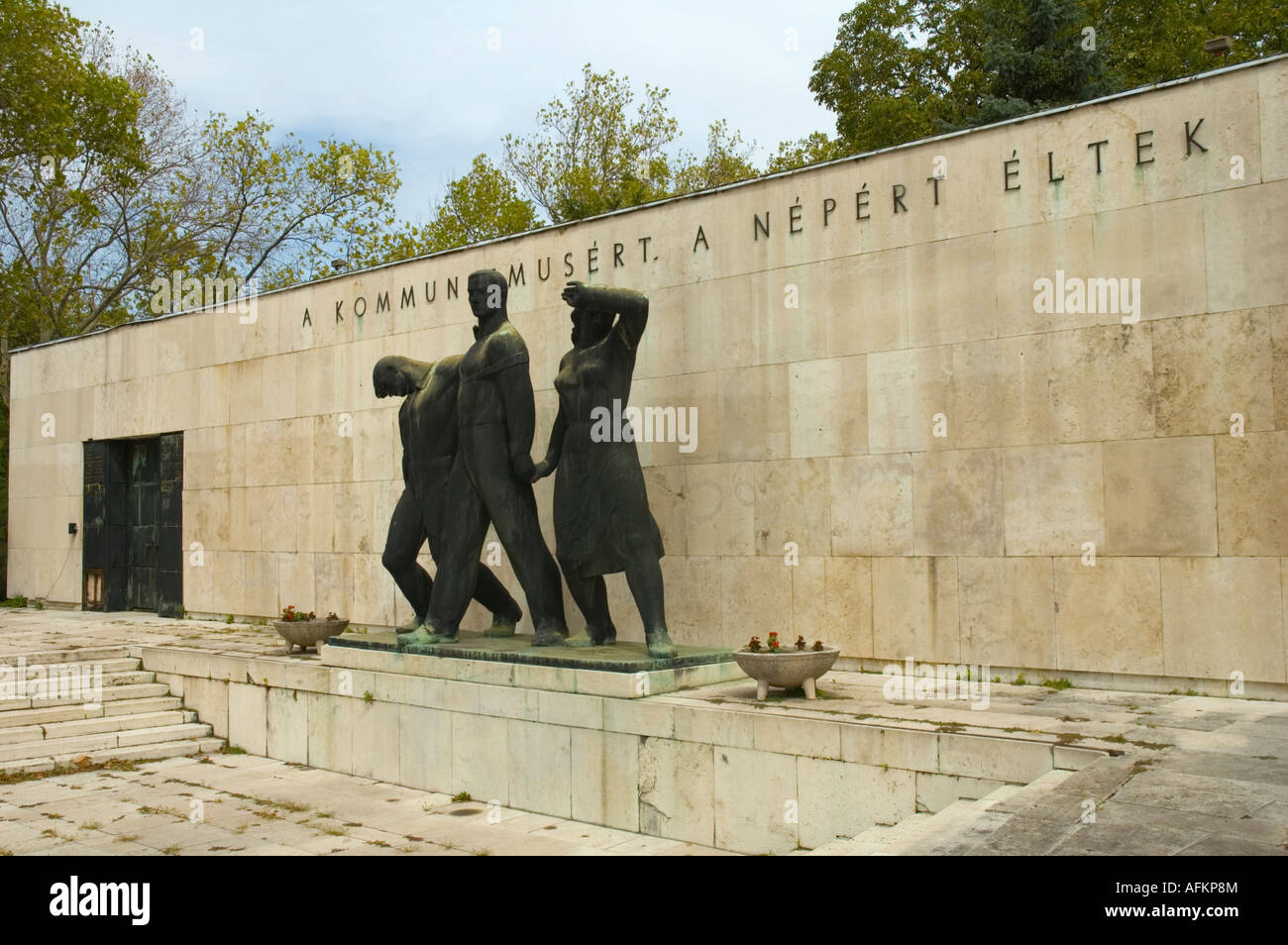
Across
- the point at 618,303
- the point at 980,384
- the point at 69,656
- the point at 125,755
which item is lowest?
the point at 125,755

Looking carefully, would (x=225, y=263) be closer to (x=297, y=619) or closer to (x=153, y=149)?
(x=153, y=149)

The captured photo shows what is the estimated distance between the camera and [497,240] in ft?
42.4

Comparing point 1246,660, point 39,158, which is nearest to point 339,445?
point 1246,660

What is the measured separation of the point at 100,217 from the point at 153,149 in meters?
2.02

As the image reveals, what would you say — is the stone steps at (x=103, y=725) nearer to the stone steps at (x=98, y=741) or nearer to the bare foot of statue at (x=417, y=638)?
the stone steps at (x=98, y=741)

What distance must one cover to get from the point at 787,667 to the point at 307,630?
551 centimetres

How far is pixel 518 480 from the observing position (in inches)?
380

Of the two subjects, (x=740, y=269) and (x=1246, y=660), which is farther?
(x=740, y=269)

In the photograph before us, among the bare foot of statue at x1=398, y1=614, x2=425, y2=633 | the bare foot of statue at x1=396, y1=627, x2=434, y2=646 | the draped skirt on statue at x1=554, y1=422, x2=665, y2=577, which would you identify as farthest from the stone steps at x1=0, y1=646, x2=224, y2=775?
the draped skirt on statue at x1=554, y1=422, x2=665, y2=577

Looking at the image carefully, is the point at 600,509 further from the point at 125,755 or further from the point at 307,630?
the point at 125,755

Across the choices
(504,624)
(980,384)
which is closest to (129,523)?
(504,624)

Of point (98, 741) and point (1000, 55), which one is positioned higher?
point (1000, 55)

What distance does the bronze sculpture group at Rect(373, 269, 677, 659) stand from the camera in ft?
28.8

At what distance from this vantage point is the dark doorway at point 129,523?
1716 cm
